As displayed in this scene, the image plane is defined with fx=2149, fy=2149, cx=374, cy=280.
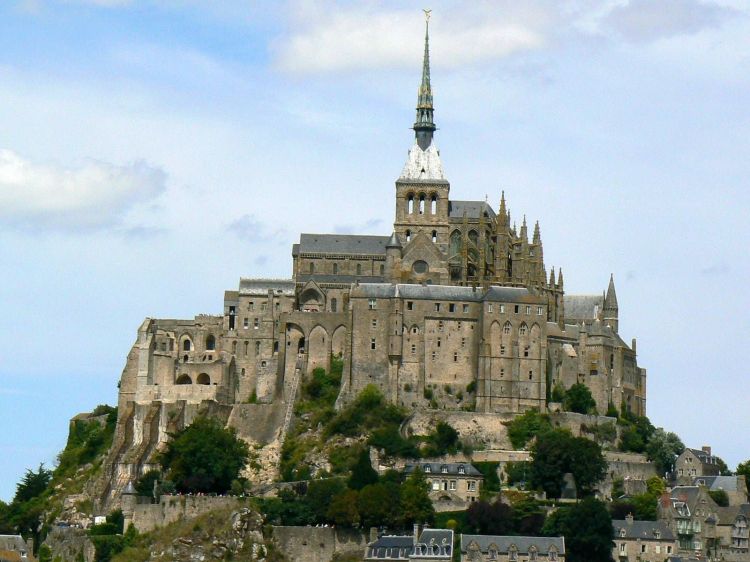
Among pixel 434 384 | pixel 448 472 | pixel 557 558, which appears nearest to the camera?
pixel 557 558

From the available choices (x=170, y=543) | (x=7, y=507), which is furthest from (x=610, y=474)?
(x=7, y=507)

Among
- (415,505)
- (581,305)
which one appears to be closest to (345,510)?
(415,505)

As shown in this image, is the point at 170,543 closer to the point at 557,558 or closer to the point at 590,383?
the point at 557,558

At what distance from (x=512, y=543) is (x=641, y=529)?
7.78 meters

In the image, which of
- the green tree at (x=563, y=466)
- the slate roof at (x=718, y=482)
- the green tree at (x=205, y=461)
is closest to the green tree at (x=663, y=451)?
the slate roof at (x=718, y=482)

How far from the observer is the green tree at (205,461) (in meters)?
116

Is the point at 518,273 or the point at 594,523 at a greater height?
the point at 518,273

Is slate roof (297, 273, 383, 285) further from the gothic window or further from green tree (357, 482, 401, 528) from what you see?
green tree (357, 482, 401, 528)

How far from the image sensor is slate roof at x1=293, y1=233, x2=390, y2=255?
13200cm

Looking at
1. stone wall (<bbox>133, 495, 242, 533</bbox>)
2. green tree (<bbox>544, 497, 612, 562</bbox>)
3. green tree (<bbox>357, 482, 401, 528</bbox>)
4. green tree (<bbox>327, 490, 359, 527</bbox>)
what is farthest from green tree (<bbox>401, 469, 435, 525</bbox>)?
stone wall (<bbox>133, 495, 242, 533</bbox>)

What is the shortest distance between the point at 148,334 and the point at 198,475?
50.8 ft

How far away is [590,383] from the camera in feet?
413

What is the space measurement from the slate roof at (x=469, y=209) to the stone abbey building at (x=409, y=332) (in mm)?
87

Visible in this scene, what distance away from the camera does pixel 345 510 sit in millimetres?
109438
